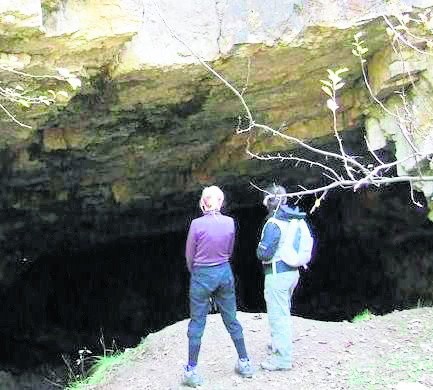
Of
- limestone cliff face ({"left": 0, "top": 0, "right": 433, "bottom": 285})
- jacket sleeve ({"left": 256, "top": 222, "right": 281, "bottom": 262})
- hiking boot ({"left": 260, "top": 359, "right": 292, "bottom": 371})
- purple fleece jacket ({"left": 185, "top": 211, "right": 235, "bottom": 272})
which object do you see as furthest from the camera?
limestone cliff face ({"left": 0, "top": 0, "right": 433, "bottom": 285})

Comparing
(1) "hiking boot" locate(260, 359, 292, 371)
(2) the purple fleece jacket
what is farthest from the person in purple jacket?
(1) "hiking boot" locate(260, 359, 292, 371)

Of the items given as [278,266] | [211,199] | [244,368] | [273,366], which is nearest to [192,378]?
[244,368]

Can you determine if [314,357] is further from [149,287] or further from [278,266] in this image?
[149,287]

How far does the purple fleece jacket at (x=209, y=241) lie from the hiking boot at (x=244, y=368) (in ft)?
2.76

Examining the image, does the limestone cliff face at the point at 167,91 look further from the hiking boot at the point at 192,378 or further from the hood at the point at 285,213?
the hiking boot at the point at 192,378

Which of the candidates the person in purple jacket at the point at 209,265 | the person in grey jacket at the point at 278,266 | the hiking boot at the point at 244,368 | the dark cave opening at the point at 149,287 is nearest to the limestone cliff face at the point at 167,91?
the person in purple jacket at the point at 209,265

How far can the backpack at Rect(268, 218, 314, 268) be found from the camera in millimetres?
5219

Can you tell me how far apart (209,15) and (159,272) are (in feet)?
27.3

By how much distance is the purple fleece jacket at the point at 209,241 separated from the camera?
4.96 meters

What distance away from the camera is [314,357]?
5777mm

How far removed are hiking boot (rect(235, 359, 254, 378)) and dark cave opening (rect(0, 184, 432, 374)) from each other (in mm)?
6534

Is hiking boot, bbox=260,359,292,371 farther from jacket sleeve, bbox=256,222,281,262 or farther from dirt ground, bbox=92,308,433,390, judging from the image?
jacket sleeve, bbox=256,222,281,262

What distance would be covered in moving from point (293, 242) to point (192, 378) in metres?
1.26

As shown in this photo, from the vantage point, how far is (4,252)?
11047 mm
